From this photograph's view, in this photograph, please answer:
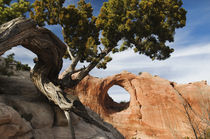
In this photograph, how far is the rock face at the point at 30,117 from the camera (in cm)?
430

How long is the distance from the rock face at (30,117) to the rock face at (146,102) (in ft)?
49.3

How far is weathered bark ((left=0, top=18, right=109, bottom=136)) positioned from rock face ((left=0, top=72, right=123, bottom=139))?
1.67 ft

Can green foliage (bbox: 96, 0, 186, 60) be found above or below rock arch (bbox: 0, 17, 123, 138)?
above

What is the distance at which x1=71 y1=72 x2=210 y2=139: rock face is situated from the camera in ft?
66.4

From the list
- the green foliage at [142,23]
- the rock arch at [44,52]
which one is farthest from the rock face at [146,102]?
the rock arch at [44,52]

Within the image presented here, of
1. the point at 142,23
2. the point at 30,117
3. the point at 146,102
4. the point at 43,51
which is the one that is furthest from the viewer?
the point at 146,102

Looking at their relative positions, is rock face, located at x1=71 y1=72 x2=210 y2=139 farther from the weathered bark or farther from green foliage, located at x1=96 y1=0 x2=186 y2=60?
the weathered bark

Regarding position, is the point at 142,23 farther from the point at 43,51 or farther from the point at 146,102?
the point at 146,102

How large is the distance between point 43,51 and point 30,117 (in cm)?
308

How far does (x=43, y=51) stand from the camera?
23.6 ft

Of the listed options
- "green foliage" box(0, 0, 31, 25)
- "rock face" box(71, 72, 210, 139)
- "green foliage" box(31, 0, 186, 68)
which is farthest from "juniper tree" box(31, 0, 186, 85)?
"rock face" box(71, 72, 210, 139)

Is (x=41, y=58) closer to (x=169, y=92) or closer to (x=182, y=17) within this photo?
(x=182, y=17)

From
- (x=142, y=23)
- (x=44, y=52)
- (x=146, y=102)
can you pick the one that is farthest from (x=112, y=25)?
(x=146, y=102)

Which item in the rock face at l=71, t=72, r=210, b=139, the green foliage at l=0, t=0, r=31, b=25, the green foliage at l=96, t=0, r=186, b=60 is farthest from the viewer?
the rock face at l=71, t=72, r=210, b=139
